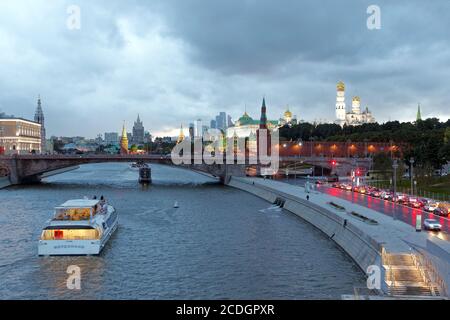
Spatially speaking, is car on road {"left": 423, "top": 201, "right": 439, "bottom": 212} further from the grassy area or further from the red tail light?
the red tail light

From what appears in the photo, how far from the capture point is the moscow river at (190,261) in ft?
87.0

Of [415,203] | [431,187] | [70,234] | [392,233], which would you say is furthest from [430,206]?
[70,234]

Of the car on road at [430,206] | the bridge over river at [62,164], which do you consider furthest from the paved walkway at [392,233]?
the bridge over river at [62,164]

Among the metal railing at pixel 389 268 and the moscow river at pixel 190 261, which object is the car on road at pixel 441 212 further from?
the metal railing at pixel 389 268

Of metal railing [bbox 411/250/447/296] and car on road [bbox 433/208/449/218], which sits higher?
metal railing [bbox 411/250/447/296]

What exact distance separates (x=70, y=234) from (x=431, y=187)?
5421 cm

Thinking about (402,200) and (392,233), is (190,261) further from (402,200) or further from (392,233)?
(402,200)

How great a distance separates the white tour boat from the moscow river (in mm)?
649

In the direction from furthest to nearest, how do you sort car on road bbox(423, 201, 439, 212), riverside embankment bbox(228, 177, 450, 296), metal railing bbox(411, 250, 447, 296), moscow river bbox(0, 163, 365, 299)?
car on road bbox(423, 201, 439, 212), moscow river bbox(0, 163, 365, 299), riverside embankment bbox(228, 177, 450, 296), metal railing bbox(411, 250, 447, 296)

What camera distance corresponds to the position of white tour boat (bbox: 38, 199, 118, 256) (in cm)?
3384

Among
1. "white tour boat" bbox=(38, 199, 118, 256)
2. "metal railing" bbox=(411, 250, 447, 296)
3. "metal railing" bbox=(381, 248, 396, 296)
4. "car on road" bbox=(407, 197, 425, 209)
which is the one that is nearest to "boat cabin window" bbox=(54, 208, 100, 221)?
"white tour boat" bbox=(38, 199, 118, 256)

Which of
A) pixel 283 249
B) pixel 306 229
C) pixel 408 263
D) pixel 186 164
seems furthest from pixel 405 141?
pixel 408 263
